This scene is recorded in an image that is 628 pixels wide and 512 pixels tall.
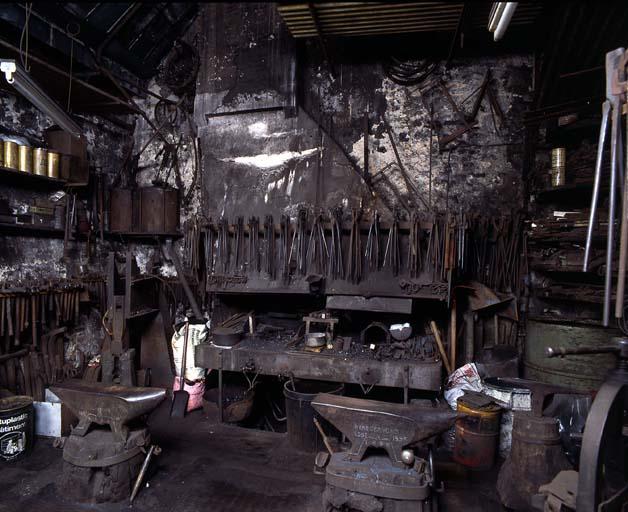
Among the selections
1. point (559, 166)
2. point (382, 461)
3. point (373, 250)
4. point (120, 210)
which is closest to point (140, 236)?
point (120, 210)

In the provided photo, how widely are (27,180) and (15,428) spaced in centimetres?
267

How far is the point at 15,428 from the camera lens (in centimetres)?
358

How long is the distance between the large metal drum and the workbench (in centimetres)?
101

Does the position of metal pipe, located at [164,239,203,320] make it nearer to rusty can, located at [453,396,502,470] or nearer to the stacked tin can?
the stacked tin can

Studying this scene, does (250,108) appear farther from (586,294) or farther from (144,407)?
(586,294)

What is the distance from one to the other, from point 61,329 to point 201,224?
2.07 meters

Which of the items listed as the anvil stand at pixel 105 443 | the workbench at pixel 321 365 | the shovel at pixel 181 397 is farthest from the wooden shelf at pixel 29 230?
the workbench at pixel 321 365

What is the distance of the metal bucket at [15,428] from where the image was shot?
353cm

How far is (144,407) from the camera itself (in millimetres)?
3107

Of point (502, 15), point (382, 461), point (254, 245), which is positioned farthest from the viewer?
point (254, 245)

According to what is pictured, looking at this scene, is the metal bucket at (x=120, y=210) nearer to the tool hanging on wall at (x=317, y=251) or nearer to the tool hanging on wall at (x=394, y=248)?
the tool hanging on wall at (x=317, y=251)

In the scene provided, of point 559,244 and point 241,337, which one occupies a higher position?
point 559,244

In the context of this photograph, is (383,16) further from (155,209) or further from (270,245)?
(155,209)

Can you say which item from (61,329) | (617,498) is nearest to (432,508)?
(617,498)
